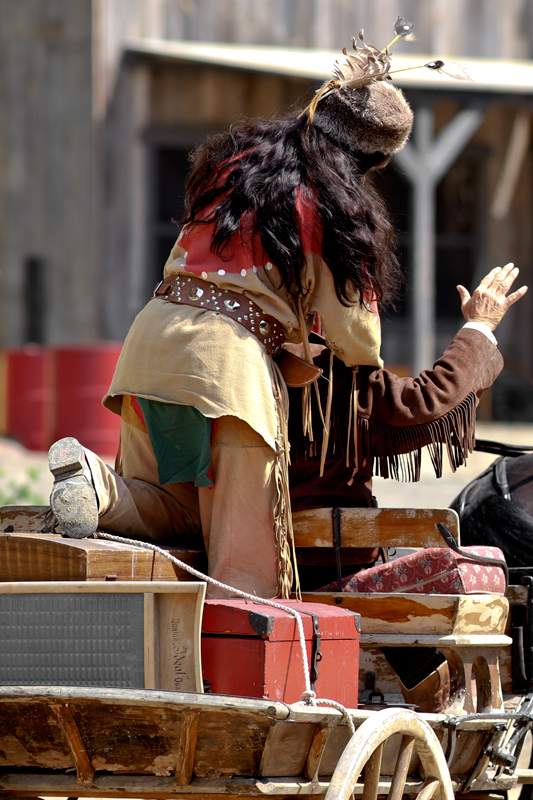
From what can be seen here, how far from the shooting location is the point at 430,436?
279cm

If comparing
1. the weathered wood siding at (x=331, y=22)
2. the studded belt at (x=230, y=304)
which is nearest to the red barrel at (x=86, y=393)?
the weathered wood siding at (x=331, y=22)

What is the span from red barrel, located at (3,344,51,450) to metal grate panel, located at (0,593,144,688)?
787cm

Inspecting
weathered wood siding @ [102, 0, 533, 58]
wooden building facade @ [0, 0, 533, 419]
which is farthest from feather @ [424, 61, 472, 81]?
weathered wood siding @ [102, 0, 533, 58]

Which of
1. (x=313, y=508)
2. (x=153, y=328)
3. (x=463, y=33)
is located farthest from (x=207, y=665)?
(x=463, y=33)

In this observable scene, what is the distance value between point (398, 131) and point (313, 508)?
1025 millimetres

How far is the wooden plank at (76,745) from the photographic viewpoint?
217 cm

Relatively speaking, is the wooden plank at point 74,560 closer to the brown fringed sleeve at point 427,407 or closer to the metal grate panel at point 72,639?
the metal grate panel at point 72,639

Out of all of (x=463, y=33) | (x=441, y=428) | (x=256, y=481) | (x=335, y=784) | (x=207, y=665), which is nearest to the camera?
(x=335, y=784)

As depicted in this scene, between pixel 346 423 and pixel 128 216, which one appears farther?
pixel 128 216

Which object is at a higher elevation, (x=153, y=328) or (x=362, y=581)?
(x=153, y=328)

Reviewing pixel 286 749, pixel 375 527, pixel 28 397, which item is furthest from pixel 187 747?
pixel 28 397

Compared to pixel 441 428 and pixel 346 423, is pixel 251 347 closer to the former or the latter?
pixel 346 423

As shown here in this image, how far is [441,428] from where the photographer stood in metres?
2.78

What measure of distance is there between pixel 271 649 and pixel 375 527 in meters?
0.67
